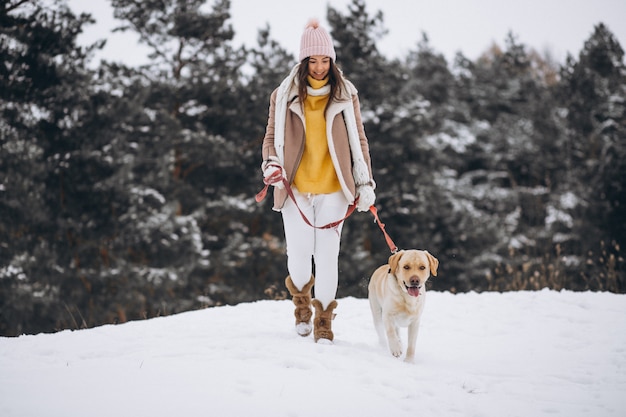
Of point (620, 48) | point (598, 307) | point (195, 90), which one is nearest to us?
point (598, 307)

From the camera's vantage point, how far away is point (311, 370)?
114 inches

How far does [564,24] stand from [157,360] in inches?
1040

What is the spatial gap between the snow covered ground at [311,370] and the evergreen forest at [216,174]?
334 centimetres

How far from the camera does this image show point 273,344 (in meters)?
3.43

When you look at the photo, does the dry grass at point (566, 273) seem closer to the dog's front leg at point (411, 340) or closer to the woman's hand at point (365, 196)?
the dog's front leg at point (411, 340)

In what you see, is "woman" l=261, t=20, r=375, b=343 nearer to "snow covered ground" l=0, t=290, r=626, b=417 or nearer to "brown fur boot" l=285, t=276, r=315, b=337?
"brown fur boot" l=285, t=276, r=315, b=337

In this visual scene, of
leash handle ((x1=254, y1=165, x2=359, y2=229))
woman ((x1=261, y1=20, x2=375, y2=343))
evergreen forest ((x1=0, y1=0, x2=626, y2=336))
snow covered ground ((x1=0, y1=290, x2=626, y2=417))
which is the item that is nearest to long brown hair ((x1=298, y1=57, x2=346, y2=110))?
woman ((x1=261, y1=20, x2=375, y2=343))

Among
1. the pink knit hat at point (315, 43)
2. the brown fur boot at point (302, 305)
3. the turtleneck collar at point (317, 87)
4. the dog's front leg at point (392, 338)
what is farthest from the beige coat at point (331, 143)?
the dog's front leg at point (392, 338)

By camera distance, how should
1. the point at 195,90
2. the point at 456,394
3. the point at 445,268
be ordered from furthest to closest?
1. the point at 445,268
2. the point at 195,90
3. the point at 456,394

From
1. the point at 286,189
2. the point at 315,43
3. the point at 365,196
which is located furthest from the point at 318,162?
the point at 315,43

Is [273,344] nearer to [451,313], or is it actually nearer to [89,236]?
[451,313]

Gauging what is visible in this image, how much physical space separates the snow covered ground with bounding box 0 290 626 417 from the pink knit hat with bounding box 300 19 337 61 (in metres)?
1.92

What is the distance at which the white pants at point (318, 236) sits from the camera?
3.60m

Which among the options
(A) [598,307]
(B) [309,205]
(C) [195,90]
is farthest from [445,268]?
(B) [309,205]
